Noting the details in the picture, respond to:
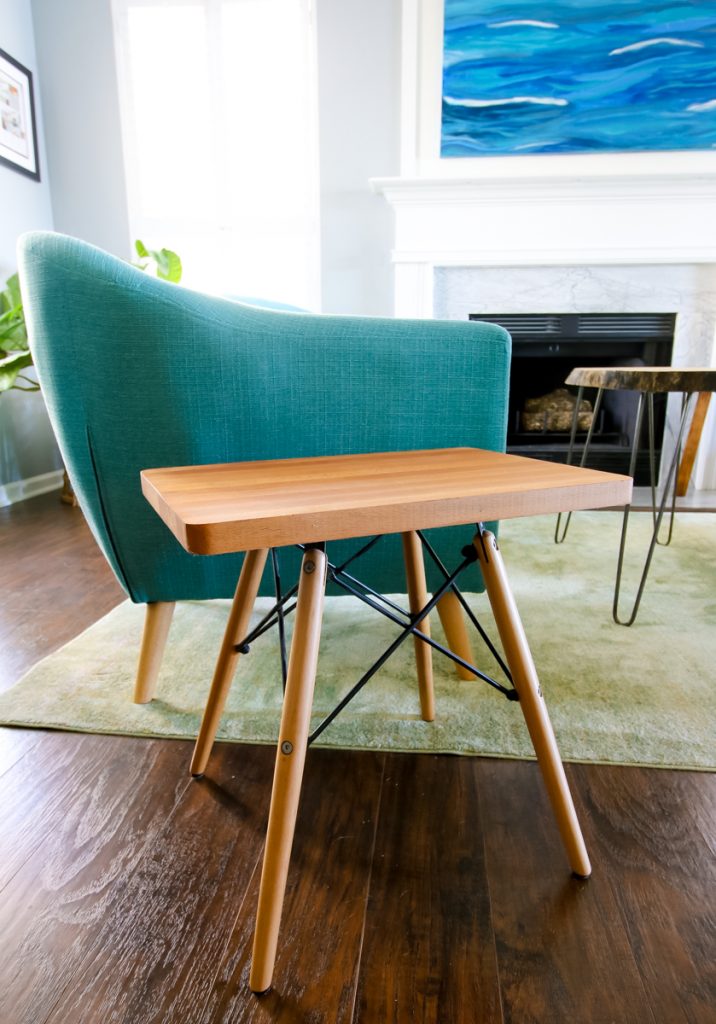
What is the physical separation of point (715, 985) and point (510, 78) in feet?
11.0

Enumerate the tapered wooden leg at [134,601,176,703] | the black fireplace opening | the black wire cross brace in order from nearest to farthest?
1. the black wire cross brace
2. the tapered wooden leg at [134,601,176,703]
3. the black fireplace opening

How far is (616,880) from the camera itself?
710 millimetres

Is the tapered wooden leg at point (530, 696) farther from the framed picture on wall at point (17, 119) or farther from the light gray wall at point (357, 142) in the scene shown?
the framed picture on wall at point (17, 119)

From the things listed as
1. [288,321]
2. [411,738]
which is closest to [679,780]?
[411,738]

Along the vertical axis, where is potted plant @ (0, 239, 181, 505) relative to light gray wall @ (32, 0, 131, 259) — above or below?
below

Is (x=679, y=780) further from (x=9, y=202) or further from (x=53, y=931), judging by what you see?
(x=9, y=202)

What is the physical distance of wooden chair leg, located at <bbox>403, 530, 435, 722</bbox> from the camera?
959 mm

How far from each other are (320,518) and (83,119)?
11.6ft

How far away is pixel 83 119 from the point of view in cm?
309

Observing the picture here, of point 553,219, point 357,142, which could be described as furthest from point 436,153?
point 553,219

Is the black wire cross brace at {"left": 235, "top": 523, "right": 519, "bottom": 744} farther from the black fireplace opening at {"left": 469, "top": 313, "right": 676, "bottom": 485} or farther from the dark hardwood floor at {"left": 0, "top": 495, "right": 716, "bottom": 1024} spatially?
the black fireplace opening at {"left": 469, "top": 313, "right": 676, "bottom": 485}

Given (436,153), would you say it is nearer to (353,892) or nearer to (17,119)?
(17,119)

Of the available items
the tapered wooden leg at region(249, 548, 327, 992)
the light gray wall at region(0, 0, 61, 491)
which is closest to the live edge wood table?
the tapered wooden leg at region(249, 548, 327, 992)

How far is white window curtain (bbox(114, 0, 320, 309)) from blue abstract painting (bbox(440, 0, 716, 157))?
0.79 meters
